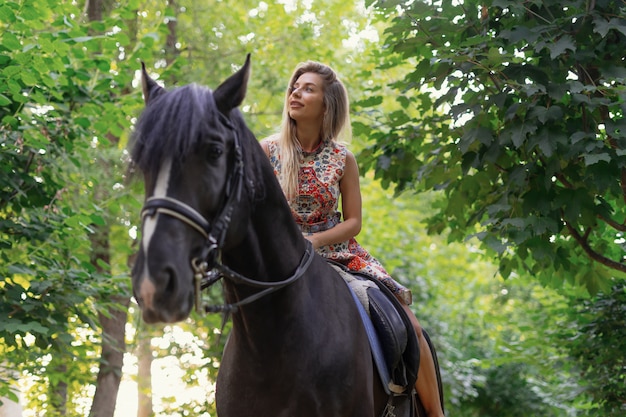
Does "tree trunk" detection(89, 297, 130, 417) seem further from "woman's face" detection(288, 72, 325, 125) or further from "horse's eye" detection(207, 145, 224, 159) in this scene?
"horse's eye" detection(207, 145, 224, 159)

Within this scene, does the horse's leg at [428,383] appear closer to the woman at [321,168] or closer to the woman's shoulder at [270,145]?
the woman at [321,168]

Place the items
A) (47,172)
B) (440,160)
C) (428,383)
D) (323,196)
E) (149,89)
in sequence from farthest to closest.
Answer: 1. (440,160)
2. (47,172)
3. (428,383)
4. (323,196)
5. (149,89)

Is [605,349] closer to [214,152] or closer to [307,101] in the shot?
[307,101]

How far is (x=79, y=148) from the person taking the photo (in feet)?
27.6

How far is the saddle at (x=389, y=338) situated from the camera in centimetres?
463

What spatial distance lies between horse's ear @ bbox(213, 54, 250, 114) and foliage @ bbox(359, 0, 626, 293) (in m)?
2.90

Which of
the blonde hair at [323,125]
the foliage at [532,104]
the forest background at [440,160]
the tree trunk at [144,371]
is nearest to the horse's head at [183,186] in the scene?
the forest background at [440,160]

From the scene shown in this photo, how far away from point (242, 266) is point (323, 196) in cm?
101

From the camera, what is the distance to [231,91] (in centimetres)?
361

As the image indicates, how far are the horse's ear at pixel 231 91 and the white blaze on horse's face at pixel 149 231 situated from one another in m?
0.43

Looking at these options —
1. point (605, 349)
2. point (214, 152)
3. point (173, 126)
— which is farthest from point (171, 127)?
point (605, 349)

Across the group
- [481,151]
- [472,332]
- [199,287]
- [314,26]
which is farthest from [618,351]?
[472,332]

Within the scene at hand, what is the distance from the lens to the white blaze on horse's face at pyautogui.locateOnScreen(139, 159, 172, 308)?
10.2 feet

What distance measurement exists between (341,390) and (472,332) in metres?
24.4
